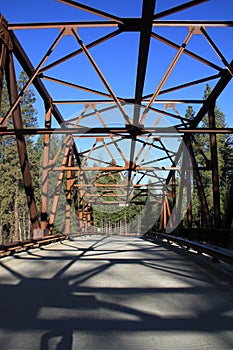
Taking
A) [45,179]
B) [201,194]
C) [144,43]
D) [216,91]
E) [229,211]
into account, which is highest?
[216,91]

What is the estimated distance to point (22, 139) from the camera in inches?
384

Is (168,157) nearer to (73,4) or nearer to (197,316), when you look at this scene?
(73,4)

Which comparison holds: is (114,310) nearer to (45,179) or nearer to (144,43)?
(144,43)

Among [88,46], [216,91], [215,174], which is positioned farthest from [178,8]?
[215,174]

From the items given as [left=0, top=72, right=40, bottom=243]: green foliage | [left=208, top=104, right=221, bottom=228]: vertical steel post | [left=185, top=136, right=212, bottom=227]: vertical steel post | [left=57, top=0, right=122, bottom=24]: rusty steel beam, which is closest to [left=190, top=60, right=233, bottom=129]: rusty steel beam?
[left=208, top=104, right=221, bottom=228]: vertical steel post

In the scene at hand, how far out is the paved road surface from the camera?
2947mm

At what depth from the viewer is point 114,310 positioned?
3.92 meters

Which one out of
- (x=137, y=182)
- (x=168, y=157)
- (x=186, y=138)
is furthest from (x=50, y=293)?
(x=137, y=182)

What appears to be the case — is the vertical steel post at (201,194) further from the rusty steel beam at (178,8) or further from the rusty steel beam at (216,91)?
the rusty steel beam at (178,8)

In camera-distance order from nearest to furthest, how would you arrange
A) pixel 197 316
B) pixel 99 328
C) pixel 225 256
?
pixel 99 328 < pixel 197 316 < pixel 225 256

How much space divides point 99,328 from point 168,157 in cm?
1460

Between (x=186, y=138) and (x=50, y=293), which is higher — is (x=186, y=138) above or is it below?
above

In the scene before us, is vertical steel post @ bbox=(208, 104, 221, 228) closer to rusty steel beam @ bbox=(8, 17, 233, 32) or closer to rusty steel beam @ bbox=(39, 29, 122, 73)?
rusty steel beam @ bbox=(8, 17, 233, 32)

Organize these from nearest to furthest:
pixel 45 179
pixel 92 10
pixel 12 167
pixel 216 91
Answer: pixel 92 10, pixel 216 91, pixel 45 179, pixel 12 167
